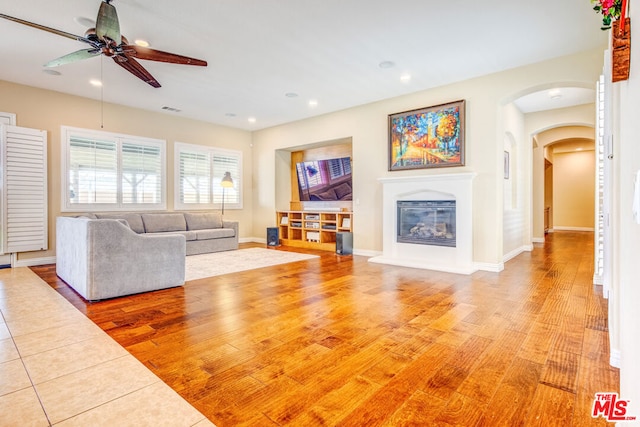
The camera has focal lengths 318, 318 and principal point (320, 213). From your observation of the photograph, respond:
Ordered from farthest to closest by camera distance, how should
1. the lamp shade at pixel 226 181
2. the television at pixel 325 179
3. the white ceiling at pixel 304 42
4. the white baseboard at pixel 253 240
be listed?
the white baseboard at pixel 253 240, the lamp shade at pixel 226 181, the television at pixel 325 179, the white ceiling at pixel 304 42

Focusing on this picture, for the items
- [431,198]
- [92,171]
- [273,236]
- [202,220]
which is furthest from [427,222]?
[92,171]

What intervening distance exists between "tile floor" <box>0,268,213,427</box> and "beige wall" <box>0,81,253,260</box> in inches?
145

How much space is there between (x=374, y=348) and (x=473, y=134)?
3994 millimetres

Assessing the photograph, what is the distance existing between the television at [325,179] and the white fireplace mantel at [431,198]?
1486 millimetres

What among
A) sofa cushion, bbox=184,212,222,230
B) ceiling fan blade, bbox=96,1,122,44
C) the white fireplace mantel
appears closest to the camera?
ceiling fan blade, bbox=96,1,122,44

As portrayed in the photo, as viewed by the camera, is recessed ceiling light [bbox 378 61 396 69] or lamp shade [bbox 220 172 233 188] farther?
lamp shade [bbox 220 172 233 188]

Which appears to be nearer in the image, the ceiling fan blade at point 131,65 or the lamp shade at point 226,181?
the ceiling fan blade at point 131,65

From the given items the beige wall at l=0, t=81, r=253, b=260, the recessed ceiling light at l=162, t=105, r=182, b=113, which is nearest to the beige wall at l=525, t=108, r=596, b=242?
the beige wall at l=0, t=81, r=253, b=260

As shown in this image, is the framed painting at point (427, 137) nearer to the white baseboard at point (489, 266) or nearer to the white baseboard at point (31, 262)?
the white baseboard at point (489, 266)

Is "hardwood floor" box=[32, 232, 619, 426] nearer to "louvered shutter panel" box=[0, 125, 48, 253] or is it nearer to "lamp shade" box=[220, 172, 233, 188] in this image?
"louvered shutter panel" box=[0, 125, 48, 253]

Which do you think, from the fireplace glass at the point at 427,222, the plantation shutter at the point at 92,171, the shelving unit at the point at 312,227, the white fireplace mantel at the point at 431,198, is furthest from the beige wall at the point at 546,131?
the plantation shutter at the point at 92,171

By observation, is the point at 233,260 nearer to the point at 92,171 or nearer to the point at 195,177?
the point at 195,177

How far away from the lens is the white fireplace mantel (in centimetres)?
480

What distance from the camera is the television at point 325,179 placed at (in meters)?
7.09
